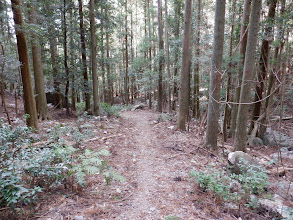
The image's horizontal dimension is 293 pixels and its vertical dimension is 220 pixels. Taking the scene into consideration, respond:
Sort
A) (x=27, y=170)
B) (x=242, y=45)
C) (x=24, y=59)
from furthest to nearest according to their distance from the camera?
1. (x=242, y=45)
2. (x=24, y=59)
3. (x=27, y=170)

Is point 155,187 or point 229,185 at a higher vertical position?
point 229,185

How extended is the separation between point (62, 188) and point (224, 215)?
3.24 metres

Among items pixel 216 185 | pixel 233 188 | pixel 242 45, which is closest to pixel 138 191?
pixel 216 185

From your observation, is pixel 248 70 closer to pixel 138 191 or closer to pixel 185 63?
pixel 185 63

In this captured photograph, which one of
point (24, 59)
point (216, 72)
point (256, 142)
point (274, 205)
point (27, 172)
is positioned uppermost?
point (24, 59)

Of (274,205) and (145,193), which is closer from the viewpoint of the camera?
(274,205)

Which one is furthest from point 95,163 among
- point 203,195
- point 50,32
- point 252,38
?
point 50,32

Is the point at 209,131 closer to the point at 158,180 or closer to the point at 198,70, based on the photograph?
the point at 158,180

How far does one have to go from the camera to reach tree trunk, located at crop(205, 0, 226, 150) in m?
6.12

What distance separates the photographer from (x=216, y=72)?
6.28 m

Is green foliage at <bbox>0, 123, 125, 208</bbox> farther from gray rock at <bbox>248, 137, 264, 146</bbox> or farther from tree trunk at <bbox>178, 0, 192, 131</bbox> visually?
gray rock at <bbox>248, 137, 264, 146</bbox>

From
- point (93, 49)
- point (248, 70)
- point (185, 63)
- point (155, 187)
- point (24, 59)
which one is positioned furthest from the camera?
point (93, 49)

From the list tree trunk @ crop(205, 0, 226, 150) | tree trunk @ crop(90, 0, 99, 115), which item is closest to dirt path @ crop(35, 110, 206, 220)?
tree trunk @ crop(205, 0, 226, 150)

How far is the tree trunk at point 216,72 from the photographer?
20.1ft
